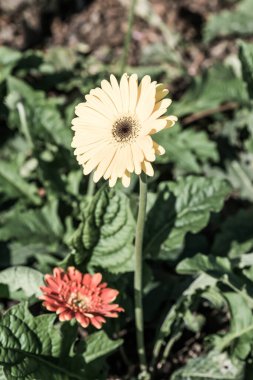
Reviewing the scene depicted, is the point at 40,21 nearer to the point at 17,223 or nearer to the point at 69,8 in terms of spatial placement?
the point at 69,8

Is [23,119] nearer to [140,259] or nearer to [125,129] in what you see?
[140,259]

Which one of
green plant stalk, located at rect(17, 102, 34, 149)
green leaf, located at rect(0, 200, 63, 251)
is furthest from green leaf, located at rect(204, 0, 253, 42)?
green leaf, located at rect(0, 200, 63, 251)

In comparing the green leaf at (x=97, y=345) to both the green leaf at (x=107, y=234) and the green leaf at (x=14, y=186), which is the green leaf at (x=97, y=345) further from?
the green leaf at (x=14, y=186)

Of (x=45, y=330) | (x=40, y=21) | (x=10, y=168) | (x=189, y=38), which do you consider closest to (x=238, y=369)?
(x=45, y=330)

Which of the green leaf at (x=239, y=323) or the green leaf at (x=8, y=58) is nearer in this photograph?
the green leaf at (x=239, y=323)

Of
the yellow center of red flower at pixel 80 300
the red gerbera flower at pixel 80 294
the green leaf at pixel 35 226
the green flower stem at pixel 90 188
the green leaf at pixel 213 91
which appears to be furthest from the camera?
the green leaf at pixel 213 91

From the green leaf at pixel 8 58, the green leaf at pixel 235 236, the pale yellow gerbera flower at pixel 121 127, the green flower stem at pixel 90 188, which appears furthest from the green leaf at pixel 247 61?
the green leaf at pixel 8 58

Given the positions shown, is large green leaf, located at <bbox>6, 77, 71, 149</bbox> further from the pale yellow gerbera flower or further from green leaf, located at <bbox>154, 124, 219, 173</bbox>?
the pale yellow gerbera flower
